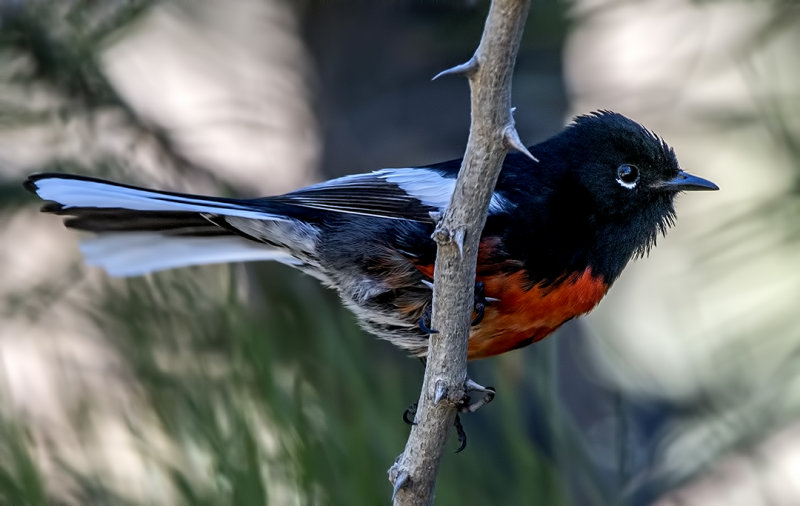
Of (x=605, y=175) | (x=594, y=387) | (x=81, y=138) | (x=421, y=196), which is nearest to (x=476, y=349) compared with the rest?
(x=421, y=196)

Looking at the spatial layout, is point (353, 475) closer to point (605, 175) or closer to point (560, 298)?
point (560, 298)

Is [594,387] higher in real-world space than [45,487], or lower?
higher

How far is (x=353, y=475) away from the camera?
1898 mm

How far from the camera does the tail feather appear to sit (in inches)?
85.8

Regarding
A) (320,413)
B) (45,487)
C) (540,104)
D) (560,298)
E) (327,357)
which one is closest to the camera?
(45,487)

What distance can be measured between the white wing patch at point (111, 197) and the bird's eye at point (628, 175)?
951mm

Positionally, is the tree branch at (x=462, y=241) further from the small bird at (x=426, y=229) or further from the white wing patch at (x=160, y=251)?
the white wing patch at (x=160, y=251)

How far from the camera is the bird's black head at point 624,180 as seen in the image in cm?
250

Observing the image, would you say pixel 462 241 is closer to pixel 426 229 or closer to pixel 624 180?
pixel 426 229

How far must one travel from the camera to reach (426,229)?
238 centimetres

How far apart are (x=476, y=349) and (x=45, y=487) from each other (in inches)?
40.4

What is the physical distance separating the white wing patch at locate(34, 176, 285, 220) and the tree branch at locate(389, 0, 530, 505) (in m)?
0.74

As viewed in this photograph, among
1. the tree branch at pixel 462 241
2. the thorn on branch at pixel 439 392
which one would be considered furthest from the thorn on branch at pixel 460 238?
the thorn on branch at pixel 439 392

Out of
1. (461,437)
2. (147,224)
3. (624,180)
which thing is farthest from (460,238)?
(147,224)
